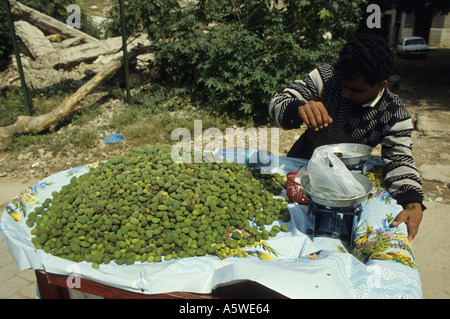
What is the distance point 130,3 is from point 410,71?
7842mm

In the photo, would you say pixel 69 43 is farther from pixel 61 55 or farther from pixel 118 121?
pixel 118 121

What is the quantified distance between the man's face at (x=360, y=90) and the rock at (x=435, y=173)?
215 cm

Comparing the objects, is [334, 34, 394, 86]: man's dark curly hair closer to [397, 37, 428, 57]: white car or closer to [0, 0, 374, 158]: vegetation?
[0, 0, 374, 158]: vegetation

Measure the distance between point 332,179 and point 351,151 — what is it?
1.83 feet

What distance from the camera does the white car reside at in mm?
12172

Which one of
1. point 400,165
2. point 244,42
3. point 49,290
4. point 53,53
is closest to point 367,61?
point 400,165

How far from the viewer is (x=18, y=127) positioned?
4.41 metres

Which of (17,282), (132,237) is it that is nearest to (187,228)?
(132,237)

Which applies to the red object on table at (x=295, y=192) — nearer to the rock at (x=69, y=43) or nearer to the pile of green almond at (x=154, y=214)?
the pile of green almond at (x=154, y=214)

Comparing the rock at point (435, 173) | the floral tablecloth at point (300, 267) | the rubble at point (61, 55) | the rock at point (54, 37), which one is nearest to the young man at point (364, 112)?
the floral tablecloth at point (300, 267)

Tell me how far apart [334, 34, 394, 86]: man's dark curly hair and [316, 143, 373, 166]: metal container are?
37cm

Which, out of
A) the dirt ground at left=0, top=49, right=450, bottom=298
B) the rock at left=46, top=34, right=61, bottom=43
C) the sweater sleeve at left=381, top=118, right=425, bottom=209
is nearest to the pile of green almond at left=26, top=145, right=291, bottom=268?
the sweater sleeve at left=381, top=118, right=425, bottom=209

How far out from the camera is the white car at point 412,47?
12.2m

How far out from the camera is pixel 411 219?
56.6 inches
